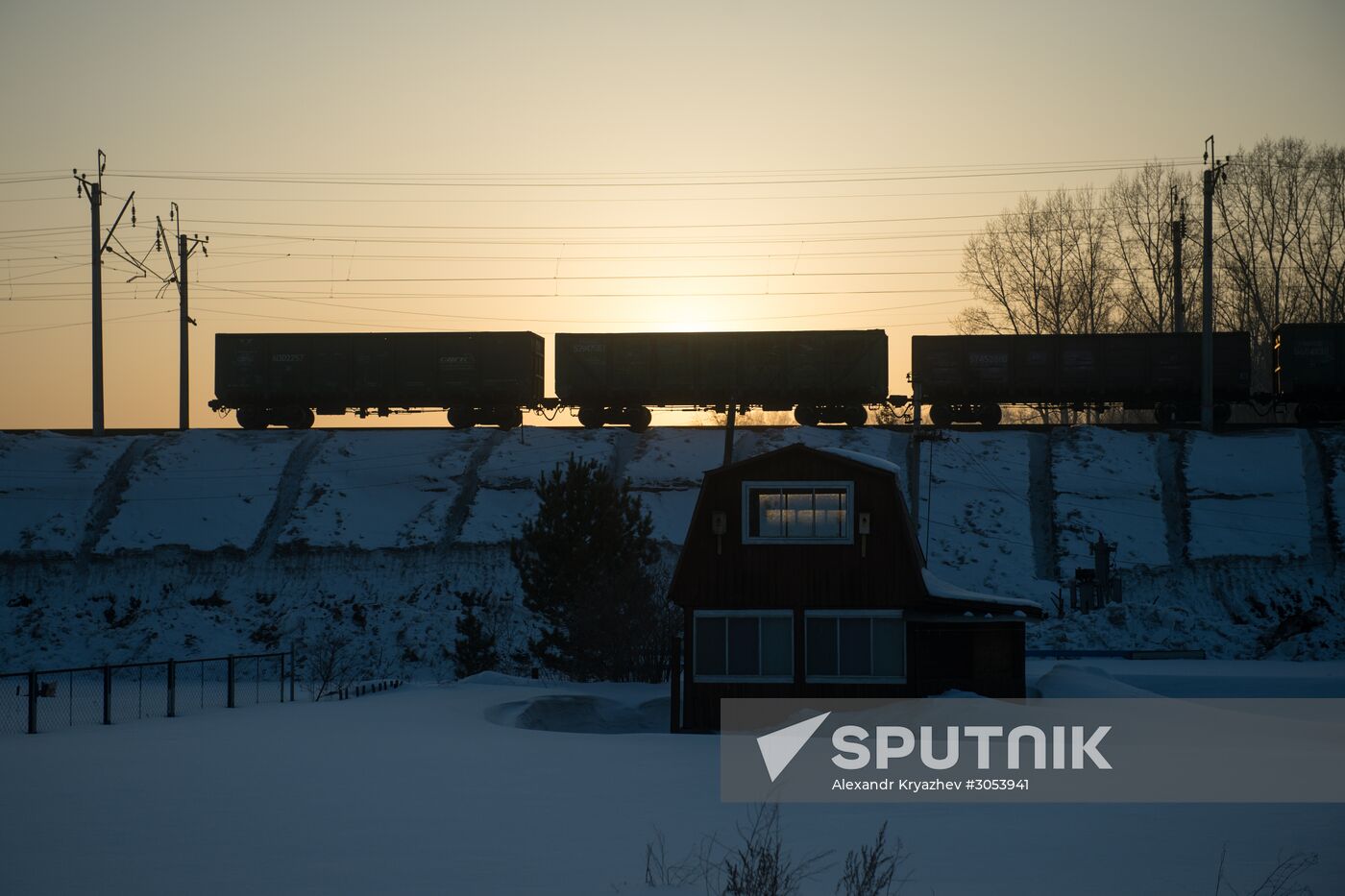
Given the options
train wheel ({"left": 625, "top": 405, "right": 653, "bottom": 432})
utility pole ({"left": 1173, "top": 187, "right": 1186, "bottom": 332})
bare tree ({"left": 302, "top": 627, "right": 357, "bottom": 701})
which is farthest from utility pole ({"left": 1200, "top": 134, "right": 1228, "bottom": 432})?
bare tree ({"left": 302, "top": 627, "right": 357, "bottom": 701})

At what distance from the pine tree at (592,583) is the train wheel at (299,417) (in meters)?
21.6

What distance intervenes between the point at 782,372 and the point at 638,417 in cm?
622

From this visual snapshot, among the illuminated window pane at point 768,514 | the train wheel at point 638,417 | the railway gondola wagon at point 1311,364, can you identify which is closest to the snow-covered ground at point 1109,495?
the railway gondola wagon at point 1311,364

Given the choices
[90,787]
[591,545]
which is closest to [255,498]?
[591,545]

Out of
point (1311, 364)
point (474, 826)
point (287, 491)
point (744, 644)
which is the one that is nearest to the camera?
point (474, 826)

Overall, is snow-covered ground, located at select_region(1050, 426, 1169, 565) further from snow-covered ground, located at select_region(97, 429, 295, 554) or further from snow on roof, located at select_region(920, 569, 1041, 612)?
snow-covered ground, located at select_region(97, 429, 295, 554)

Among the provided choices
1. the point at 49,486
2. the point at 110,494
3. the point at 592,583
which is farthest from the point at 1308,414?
the point at 49,486

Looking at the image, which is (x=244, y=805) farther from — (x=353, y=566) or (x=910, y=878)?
(x=353, y=566)

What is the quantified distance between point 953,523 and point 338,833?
1356 inches

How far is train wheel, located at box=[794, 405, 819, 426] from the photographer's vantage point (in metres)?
49.1

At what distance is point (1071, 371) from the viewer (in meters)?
48.3

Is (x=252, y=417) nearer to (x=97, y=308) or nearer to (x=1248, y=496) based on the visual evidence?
(x=97, y=308)

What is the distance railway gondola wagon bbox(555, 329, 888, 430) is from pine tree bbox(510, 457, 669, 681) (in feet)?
53.7

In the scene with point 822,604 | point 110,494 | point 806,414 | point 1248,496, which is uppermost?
point 806,414
